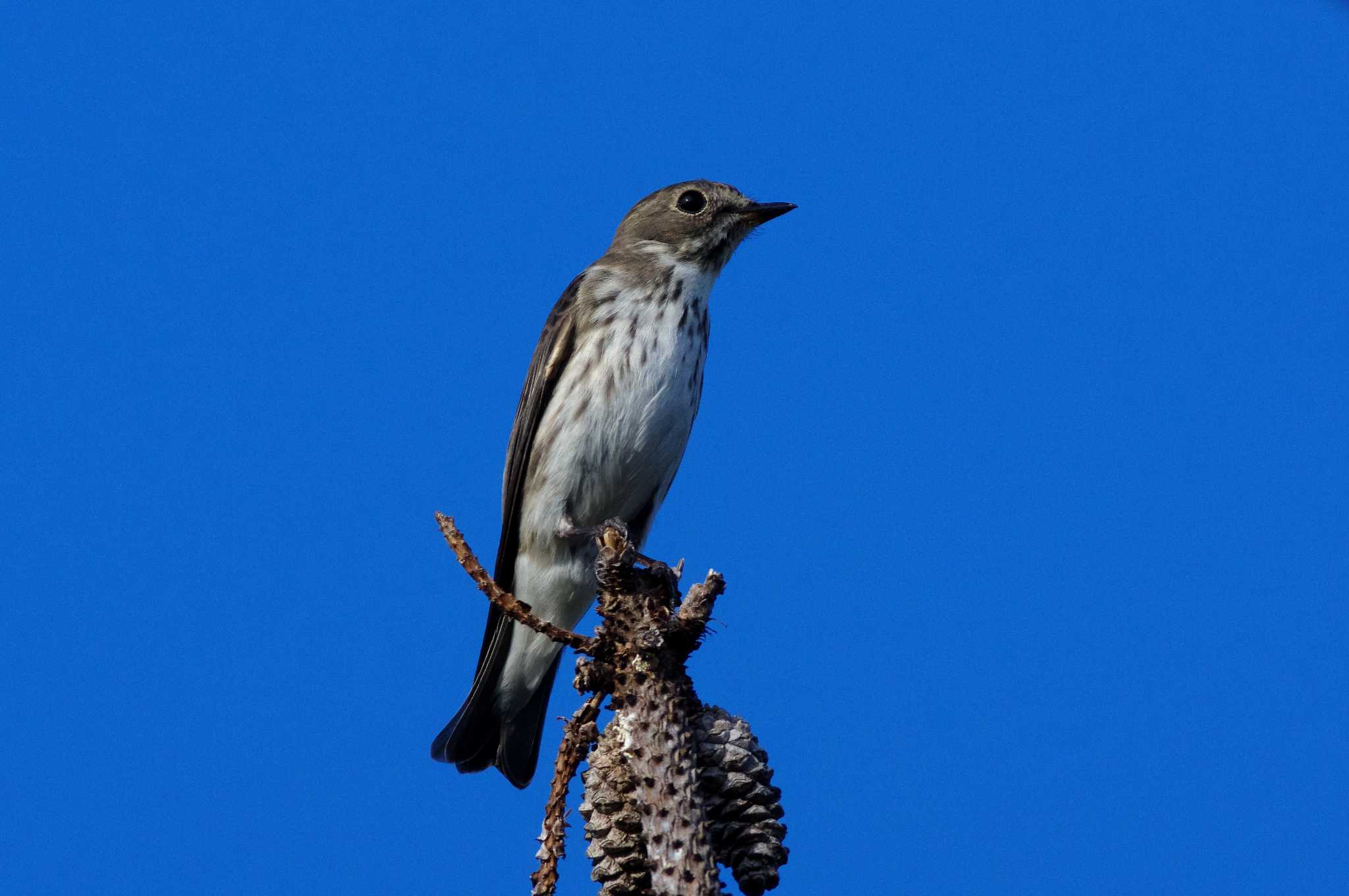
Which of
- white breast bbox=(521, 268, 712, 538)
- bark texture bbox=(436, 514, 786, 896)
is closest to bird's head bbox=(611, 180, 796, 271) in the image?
white breast bbox=(521, 268, 712, 538)

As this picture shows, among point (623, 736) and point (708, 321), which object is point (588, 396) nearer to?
point (708, 321)

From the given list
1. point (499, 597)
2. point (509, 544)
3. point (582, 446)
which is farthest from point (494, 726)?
point (499, 597)

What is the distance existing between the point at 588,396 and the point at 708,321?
2.71 feet

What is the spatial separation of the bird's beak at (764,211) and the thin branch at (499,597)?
10.7 feet

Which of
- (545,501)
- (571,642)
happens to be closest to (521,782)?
(545,501)

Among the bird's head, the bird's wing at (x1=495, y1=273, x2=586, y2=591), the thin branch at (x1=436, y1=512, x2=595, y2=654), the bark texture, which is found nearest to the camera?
the bark texture

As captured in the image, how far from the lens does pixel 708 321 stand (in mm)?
6730

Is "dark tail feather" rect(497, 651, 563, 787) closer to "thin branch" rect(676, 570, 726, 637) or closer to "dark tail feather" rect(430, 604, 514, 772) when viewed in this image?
"dark tail feather" rect(430, 604, 514, 772)

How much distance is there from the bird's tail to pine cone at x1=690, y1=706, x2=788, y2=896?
8.20 feet

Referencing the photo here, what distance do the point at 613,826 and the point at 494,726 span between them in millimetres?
2668

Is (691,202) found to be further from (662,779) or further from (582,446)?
(662,779)

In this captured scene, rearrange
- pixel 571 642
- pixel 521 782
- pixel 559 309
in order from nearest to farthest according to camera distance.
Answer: pixel 571 642, pixel 521 782, pixel 559 309

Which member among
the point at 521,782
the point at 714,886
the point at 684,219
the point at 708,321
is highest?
the point at 684,219

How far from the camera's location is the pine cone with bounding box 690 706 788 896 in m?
3.79
